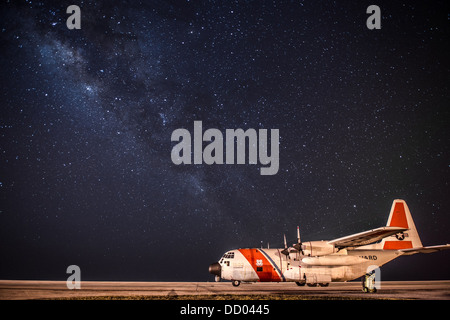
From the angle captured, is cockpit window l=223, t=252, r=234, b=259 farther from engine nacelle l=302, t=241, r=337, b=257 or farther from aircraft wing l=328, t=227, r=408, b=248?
aircraft wing l=328, t=227, r=408, b=248

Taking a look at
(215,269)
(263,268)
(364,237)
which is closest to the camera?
(364,237)

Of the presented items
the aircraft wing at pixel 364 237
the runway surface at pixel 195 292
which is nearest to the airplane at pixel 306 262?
the aircraft wing at pixel 364 237

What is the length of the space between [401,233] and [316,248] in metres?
14.7

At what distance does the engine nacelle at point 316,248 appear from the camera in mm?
25516

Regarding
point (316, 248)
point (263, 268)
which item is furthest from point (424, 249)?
point (263, 268)

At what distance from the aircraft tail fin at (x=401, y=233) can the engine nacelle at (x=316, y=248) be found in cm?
1193

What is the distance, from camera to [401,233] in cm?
3491

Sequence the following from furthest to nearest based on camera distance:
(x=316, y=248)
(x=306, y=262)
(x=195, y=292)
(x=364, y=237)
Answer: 1. (x=306, y=262)
2. (x=316, y=248)
3. (x=364, y=237)
4. (x=195, y=292)

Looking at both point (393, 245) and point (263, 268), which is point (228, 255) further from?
point (393, 245)

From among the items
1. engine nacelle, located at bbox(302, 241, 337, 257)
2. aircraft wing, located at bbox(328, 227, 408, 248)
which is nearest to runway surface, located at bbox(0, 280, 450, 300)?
engine nacelle, located at bbox(302, 241, 337, 257)

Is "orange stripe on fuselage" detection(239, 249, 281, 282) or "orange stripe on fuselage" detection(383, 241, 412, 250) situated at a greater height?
"orange stripe on fuselage" detection(383, 241, 412, 250)

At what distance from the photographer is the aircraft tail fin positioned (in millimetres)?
34344

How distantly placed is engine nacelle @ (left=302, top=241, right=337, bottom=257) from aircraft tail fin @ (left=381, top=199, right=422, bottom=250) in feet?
39.1
